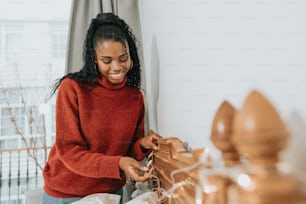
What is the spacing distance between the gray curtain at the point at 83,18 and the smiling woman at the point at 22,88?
1.20 ft

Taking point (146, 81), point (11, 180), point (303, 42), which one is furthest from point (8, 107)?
point (303, 42)

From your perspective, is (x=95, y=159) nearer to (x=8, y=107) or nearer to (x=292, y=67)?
(x=292, y=67)

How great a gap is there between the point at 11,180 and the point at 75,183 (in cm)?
139

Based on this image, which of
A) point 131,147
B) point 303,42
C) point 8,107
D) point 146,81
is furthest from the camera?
point 8,107

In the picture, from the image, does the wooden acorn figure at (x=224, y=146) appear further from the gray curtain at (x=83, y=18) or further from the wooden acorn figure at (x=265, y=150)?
the gray curtain at (x=83, y=18)

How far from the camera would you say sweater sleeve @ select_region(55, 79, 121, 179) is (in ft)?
3.35

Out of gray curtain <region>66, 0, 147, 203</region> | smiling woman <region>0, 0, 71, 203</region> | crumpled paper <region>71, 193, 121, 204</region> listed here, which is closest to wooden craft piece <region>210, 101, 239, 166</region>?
crumpled paper <region>71, 193, 121, 204</region>

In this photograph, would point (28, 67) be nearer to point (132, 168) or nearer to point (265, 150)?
point (132, 168)

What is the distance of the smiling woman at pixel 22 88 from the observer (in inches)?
88.0

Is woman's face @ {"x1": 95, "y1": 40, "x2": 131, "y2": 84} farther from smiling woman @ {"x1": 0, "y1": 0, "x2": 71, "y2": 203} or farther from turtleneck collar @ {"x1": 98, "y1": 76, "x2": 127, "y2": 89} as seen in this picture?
smiling woman @ {"x1": 0, "y1": 0, "x2": 71, "y2": 203}

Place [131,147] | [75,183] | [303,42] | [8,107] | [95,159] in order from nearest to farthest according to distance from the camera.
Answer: [303,42], [95,159], [75,183], [131,147], [8,107]

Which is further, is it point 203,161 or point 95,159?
point 95,159

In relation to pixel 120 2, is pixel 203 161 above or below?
below

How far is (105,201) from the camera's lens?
3.47 ft
